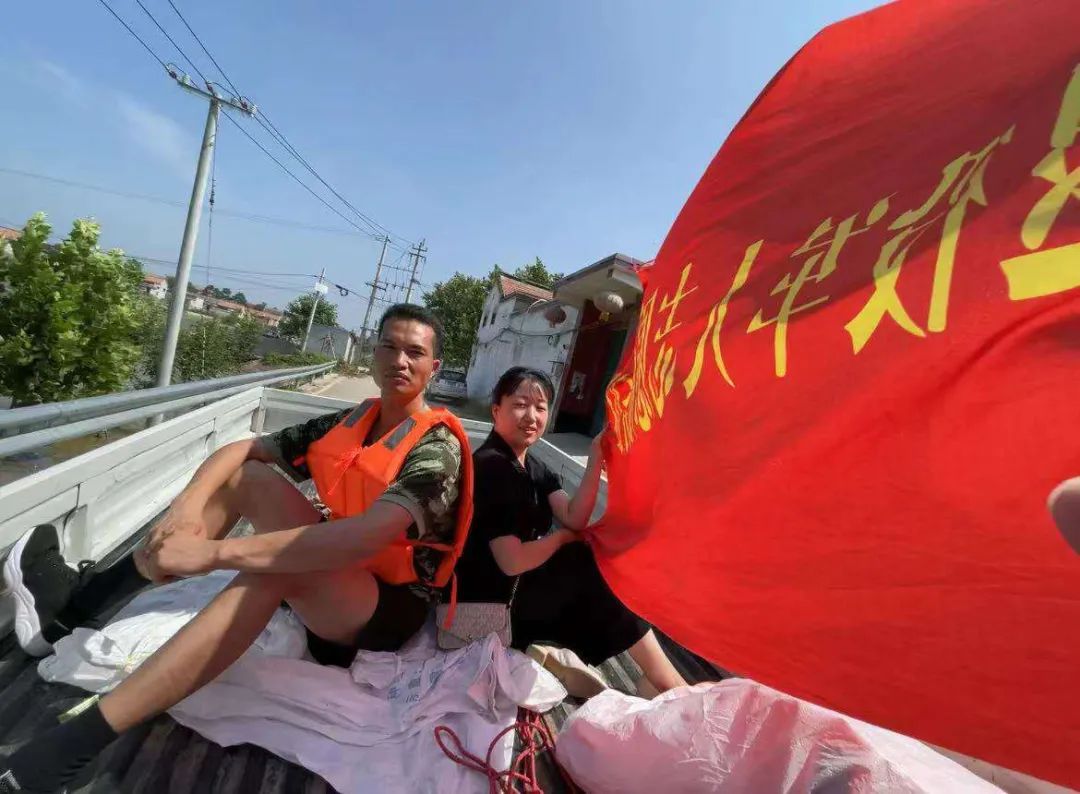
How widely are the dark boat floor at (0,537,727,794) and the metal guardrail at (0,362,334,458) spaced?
0.67 meters

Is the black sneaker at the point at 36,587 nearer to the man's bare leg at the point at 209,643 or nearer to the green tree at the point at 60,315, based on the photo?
the man's bare leg at the point at 209,643

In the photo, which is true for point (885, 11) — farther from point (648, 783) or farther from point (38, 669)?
point (38, 669)

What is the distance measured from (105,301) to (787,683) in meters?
15.5

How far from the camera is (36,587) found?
1699 millimetres

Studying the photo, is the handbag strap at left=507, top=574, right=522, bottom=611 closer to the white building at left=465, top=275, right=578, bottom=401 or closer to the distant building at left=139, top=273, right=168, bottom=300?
the white building at left=465, top=275, right=578, bottom=401

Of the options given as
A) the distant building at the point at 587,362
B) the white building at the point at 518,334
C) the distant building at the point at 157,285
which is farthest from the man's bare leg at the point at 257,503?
the distant building at the point at 157,285

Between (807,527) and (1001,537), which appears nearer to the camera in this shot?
(1001,537)

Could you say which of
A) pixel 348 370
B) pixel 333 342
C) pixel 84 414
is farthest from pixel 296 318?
pixel 84 414

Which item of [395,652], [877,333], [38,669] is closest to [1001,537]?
[877,333]

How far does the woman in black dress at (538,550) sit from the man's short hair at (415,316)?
1.01ft

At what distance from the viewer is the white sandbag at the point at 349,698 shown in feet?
5.02

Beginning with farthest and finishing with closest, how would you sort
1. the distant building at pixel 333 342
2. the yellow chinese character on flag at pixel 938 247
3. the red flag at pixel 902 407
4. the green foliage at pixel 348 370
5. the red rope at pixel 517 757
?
the distant building at pixel 333 342, the green foliage at pixel 348 370, the red rope at pixel 517 757, the yellow chinese character on flag at pixel 938 247, the red flag at pixel 902 407

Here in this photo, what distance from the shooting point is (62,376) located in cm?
1211

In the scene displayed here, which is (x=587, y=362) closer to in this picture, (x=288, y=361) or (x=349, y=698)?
(x=349, y=698)
